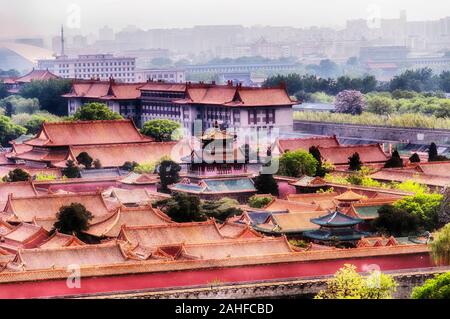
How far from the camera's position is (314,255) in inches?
508

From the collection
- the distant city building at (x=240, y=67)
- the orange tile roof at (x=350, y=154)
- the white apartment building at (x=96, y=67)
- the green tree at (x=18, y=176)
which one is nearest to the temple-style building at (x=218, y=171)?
the orange tile roof at (x=350, y=154)

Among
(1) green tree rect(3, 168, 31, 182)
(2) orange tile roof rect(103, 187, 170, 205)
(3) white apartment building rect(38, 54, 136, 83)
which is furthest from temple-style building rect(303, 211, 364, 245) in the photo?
(3) white apartment building rect(38, 54, 136, 83)

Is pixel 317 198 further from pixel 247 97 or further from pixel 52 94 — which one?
pixel 52 94

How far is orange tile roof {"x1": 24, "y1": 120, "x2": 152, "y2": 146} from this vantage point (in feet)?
79.9

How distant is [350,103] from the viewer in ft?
115

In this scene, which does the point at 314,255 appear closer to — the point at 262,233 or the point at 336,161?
the point at 262,233

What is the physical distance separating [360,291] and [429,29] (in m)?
49.7

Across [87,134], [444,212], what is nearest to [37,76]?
[87,134]

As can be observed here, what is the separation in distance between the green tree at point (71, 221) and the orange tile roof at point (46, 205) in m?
1.21

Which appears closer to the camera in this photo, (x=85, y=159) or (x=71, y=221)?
(x=71, y=221)

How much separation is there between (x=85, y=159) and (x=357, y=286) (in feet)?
40.2
